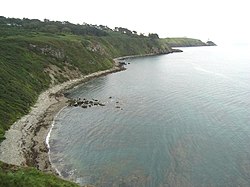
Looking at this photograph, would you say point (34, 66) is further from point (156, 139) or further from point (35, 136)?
point (156, 139)

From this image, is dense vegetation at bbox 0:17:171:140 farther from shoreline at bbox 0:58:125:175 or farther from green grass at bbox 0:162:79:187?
green grass at bbox 0:162:79:187

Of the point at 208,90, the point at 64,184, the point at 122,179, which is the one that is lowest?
the point at 208,90

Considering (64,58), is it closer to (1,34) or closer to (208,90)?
(1,34)

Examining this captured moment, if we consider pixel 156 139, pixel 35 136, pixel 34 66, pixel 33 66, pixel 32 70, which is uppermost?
pixel 33 66

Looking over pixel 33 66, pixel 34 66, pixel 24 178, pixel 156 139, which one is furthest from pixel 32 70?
pixel 24 178

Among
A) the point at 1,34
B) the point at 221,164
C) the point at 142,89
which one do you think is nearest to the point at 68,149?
the point at 221,164

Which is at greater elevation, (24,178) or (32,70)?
(24,178)

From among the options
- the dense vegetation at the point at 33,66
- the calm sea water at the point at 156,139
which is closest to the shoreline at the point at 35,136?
the calm sea water at the point at 156,139
